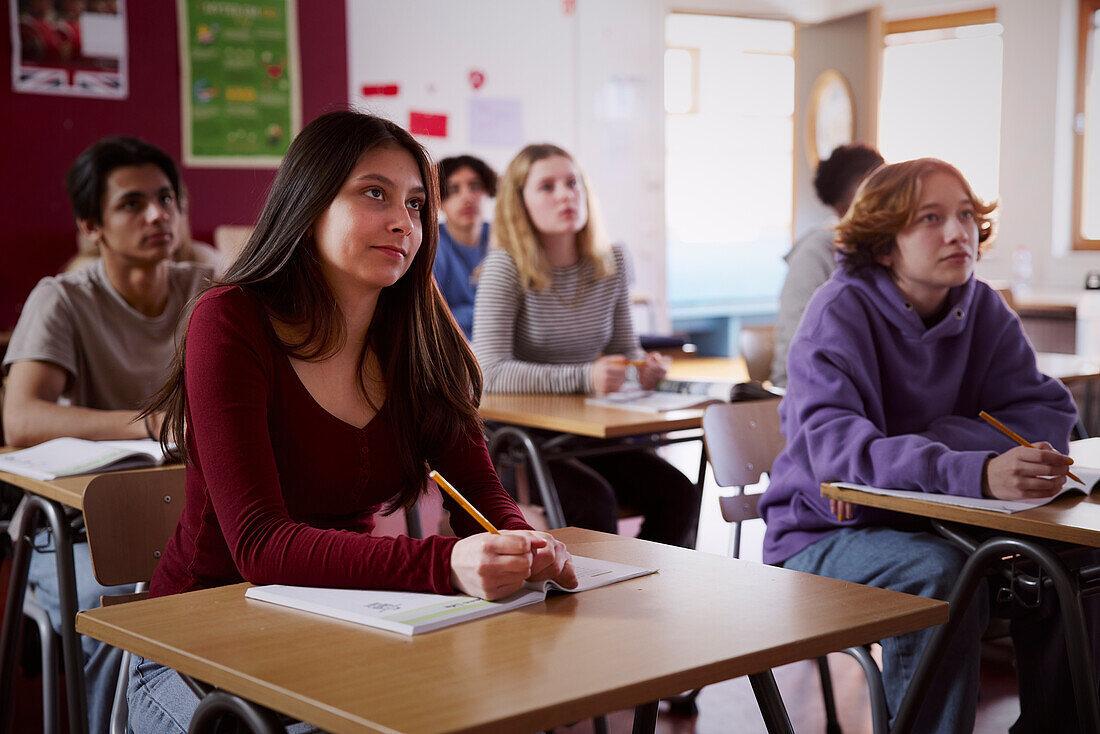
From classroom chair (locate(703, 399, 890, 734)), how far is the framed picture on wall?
6.46 meters

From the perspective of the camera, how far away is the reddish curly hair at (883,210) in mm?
2086

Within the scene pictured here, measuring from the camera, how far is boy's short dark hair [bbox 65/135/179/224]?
8.53 ft

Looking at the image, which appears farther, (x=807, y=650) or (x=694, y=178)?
(x=694, y=178)

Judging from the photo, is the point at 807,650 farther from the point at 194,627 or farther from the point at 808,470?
the point at 808,470

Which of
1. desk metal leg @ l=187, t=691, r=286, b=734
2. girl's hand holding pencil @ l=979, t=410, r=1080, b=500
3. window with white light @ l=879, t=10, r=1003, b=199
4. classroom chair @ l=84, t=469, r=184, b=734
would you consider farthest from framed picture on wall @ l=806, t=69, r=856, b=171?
desk metal leg @ l=187, t=691, r=286, b=734

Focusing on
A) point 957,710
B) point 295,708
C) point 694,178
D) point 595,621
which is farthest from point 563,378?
point 694,178

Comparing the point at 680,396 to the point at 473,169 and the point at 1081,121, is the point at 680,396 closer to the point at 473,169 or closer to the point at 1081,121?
the point at 473,169

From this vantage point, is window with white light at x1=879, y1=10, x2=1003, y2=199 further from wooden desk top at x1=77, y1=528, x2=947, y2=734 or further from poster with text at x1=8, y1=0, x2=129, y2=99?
wooden desk top at x1=77, y1=528, x2=947, y2=734

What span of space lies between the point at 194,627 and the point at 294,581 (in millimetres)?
148

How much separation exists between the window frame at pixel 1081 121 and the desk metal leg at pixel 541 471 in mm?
5749

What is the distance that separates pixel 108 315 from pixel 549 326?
43.6 inches

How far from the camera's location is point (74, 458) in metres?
2.05

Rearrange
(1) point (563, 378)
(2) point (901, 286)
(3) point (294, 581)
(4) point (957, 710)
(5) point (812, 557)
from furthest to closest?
(1) point (563, 378) → (2) point (901, 286) → (5) point (812, 557) → (4) point (957, 710) → (3) point (294, 581)

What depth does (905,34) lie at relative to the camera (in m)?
8.17
